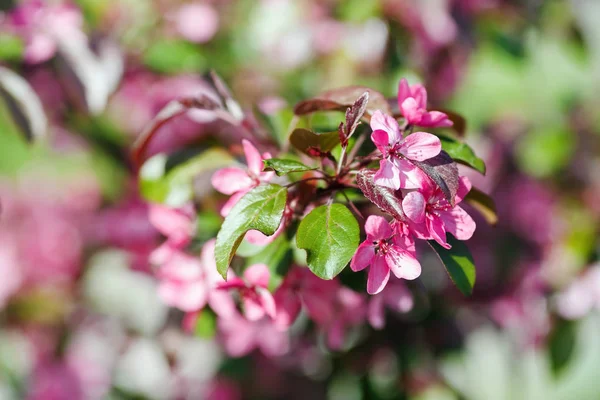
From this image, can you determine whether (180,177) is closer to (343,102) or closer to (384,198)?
(343,102)

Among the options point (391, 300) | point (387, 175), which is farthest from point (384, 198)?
point (391, 300)

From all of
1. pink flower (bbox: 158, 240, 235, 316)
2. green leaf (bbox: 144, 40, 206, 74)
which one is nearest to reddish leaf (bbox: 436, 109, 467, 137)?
pink flower (bbox: 158, 240, 235, 316)

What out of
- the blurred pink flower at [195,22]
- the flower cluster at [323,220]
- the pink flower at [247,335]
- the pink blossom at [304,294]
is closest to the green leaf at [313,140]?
the flower cluster at [323,220]

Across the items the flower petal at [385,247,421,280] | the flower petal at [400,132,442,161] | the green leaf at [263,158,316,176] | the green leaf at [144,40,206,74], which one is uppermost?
the flower petal at [400,132,442,161]

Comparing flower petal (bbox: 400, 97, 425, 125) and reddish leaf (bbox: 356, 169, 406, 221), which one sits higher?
flower petal (bbox: 400, 97, 425, 125)

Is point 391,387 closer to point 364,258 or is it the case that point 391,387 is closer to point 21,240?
point 364,258

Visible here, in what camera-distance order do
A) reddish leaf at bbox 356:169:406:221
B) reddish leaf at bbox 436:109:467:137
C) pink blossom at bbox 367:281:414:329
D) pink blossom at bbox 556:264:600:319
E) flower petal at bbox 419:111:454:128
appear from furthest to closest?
pink blossom at bbox 556:264:600:319, pink blossom at bbox 367:281:414:329, reddish leaf at bbox 436:109:467:137, flower petal at bbox 419:111:454:128, reddish leaf at bbox 356:169:406:221

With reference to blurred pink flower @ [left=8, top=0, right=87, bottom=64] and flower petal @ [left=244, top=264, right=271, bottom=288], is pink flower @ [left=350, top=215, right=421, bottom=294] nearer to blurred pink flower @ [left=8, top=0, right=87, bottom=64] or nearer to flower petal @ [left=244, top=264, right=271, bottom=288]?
flower petal @ [left=244, top=264, right=271, bottom=288]
